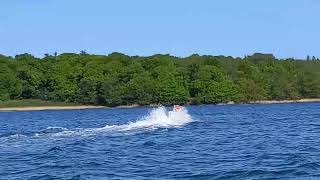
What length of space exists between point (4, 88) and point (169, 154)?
559 ft

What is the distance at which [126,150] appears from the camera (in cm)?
3672

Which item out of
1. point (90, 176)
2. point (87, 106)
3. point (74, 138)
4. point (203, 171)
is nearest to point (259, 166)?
point (203, 171)

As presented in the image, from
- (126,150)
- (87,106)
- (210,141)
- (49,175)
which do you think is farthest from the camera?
(87,106)

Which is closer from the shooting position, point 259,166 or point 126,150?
point 259,166

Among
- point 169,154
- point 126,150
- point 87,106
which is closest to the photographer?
point 169,154

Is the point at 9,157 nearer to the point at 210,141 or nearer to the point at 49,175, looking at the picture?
the point at 49,175

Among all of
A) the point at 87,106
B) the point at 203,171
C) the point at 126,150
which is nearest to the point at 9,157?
the point at 126,150

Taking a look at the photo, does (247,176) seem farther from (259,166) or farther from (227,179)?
(259,166)

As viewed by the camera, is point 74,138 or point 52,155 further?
point 74,138

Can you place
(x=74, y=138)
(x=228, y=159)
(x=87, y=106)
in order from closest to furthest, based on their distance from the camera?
(x=228, y=159) → (x=74, y=138) → (x=87, y=106)

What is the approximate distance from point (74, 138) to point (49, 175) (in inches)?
770

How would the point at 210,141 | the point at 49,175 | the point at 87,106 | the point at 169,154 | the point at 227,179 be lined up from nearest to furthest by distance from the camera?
the point at 227,179 < the point at 49,175 < the point at 169,154 < the point at 210,141 < the point at 87,106

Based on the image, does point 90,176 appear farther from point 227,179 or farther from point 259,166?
point 259,166

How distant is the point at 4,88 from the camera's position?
198m
